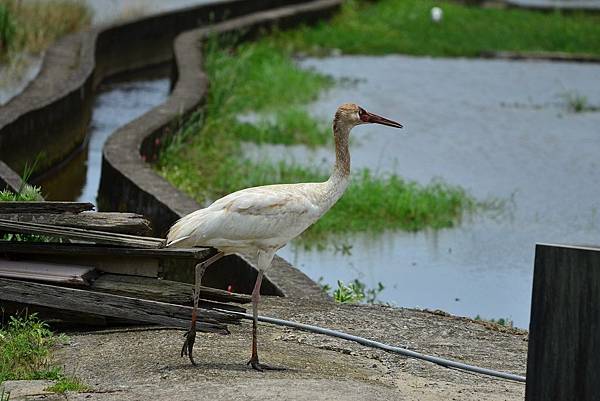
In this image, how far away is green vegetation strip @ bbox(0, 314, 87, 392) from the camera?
23.1ft

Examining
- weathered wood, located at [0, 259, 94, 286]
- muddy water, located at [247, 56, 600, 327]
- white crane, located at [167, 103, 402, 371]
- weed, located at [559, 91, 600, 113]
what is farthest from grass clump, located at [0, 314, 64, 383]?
weed, located at [559, 91, 600, 113]

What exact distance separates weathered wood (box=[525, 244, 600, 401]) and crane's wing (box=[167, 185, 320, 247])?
180 centimetres

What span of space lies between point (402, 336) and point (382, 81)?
13097 mm

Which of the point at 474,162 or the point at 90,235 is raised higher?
the point at 474,162

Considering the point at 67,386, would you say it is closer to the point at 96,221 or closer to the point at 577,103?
the point at 96,221

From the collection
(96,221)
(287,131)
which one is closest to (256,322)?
(96,221)

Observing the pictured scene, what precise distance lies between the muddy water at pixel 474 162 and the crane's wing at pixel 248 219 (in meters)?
3.44

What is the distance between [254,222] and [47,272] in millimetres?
1448

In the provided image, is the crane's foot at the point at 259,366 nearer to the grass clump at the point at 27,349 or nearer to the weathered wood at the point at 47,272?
the grass clump at the point at 27,349

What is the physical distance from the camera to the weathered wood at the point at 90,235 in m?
8.15

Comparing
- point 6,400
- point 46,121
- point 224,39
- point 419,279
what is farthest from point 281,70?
point 6,400

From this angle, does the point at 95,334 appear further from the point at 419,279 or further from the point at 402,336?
the point at 419,279

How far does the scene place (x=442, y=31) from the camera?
26.2 m

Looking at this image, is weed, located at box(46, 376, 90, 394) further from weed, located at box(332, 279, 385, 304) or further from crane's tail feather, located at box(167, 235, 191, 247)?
weed, located at box(332, 279, 385, 304)
